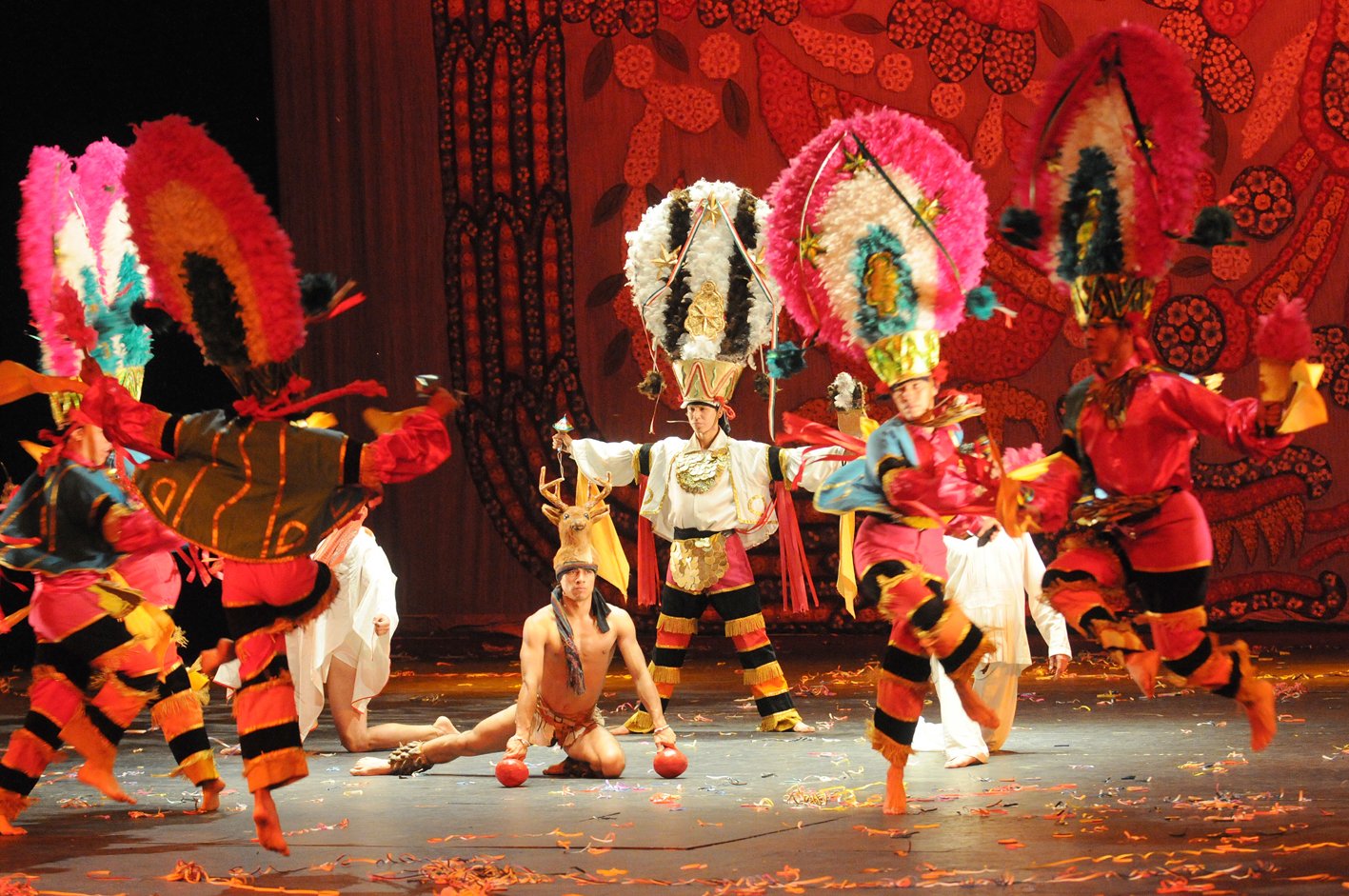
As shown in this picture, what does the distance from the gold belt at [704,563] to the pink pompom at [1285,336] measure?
9.97 feet

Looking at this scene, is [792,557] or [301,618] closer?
[301,618]

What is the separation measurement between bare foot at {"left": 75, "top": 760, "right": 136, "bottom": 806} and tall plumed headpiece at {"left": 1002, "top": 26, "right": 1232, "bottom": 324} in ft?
9.80

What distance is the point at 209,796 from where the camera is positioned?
4.85 meters

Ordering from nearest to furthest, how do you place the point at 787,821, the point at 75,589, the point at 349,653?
the point at 787,821 → the point at 75,589 → the point at 349,653

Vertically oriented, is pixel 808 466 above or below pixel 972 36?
below

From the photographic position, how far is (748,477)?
6.45 m

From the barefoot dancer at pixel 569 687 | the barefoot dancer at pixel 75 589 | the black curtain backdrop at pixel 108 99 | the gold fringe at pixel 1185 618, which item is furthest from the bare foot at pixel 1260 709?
the black curtain backdrop at pixel 108 99

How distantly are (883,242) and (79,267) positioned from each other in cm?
236

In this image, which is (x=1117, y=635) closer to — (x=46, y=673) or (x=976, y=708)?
(x=976, y=708)

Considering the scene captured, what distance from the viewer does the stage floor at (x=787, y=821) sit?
3.63 metres

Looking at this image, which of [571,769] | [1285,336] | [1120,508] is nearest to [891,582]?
[1120,508]

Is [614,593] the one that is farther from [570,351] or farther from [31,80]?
[31,80]

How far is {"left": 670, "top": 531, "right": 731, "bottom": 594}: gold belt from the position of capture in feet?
21.1

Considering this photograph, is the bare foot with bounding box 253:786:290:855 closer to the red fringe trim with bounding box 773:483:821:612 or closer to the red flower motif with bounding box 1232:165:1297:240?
the red fringe trim with bounding box 773:483:821:612
